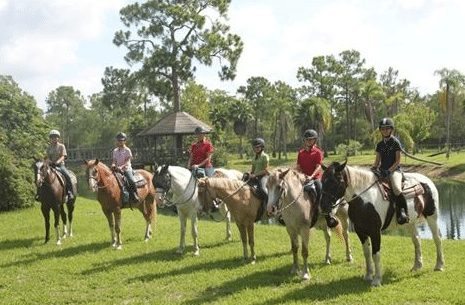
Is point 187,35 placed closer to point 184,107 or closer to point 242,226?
point 184,107

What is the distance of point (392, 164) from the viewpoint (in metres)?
8.89

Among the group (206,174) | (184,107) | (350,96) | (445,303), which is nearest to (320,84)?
(350,96)

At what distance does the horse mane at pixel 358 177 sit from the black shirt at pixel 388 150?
1.41ft

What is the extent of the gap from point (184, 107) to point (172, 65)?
10813 mm

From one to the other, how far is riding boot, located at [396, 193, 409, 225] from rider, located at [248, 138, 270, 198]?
299 cm

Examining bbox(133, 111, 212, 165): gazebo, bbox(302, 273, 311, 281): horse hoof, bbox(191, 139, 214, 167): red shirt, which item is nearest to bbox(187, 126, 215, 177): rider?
bbox(191, 139, 214, 167): red shirt

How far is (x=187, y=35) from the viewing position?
147ft

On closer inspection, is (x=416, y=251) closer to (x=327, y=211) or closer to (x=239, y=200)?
(x=327, y=211)

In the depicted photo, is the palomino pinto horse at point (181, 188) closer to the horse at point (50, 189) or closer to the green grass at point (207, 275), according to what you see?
the green grass at point (207, 275)

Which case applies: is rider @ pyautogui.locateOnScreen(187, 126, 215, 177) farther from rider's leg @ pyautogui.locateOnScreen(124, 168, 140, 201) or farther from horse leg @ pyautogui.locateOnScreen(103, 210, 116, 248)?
horse leg @ pyautogui.locateOnScreen(103, 210, 116, 248)

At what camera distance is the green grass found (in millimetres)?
8234

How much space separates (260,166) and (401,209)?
127 inches

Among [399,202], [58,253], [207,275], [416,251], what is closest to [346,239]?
[416,251]

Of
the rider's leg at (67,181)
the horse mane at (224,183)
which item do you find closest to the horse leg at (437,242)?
the horse mane at (224,183)
